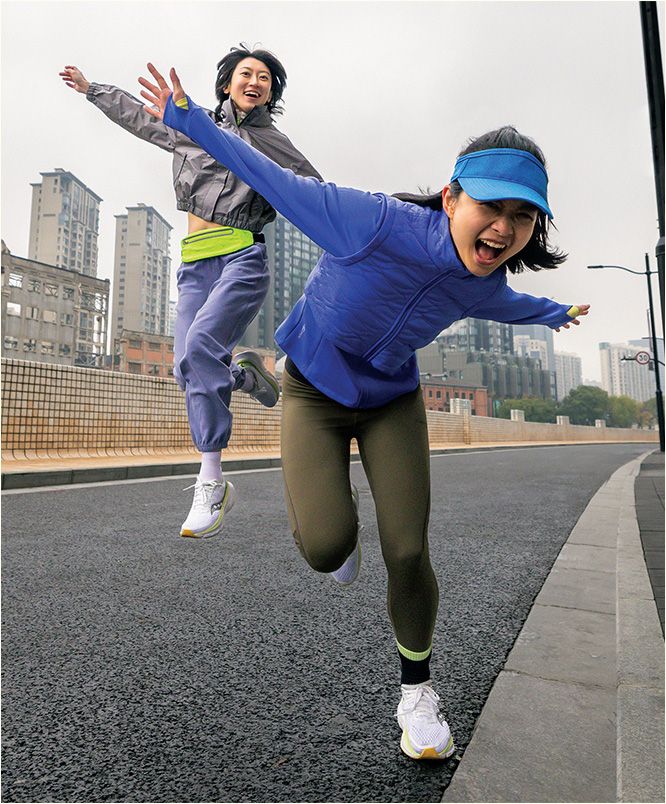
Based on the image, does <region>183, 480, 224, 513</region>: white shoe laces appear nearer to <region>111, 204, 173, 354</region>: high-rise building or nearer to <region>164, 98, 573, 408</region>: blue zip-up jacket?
<region>164, 98, 573, 408</region>: blue zip-up jacket

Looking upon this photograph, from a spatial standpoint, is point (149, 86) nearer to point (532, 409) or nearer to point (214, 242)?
point (214, 242)

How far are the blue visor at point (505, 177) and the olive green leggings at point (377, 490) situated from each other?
83 cm

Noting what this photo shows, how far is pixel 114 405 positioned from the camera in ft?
42.0

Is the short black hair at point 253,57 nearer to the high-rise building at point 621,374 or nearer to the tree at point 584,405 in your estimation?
the tree at point 584,405

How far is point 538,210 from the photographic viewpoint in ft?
5.72

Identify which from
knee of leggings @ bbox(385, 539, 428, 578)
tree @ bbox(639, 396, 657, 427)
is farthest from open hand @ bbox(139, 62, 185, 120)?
tree @ bbox(639, 396, 657, 427)

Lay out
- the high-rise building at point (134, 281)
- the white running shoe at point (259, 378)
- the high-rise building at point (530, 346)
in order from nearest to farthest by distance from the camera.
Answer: the white running shoe at point (259, 378) → the high-rise building at point (134, 281) → the high-rise building at point (530, 346)

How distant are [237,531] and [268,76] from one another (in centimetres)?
475

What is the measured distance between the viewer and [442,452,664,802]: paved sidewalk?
69.8 inches

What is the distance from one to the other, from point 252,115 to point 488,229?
3.09 feet

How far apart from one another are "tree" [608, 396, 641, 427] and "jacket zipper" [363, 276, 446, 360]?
117m

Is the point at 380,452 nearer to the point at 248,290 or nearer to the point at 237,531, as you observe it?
the point at 248,290

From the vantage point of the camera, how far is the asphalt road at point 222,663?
6.04 feet

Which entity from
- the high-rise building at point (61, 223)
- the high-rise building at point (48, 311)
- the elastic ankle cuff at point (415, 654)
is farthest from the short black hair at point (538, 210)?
the high-rise building at point (61, 223)
